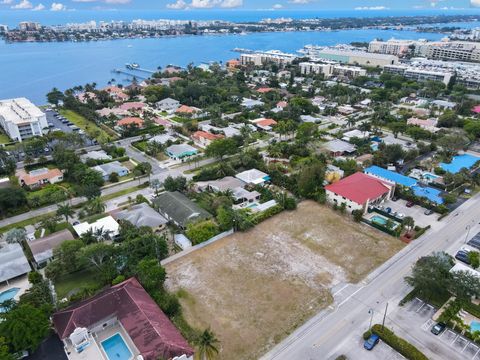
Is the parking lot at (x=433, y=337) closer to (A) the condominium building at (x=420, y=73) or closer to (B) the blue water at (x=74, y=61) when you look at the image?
(A) the condominium building at (x=420, y=73)

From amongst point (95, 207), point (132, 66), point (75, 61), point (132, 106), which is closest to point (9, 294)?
point (95, 207)

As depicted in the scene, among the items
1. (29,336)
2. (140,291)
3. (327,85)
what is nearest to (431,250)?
(140,291)

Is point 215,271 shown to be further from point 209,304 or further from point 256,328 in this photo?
point 256,328

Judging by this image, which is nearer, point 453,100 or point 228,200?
point 228,200

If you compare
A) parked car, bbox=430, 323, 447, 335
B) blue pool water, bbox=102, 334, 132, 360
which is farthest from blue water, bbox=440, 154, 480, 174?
blue pool water, bbox=102, 334, 132, 360

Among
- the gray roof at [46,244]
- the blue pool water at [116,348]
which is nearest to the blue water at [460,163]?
the blue pool water at [116,348]

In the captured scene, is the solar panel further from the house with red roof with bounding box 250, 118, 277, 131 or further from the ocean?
the ocean

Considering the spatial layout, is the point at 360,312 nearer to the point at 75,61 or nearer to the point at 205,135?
the point at 205,135
